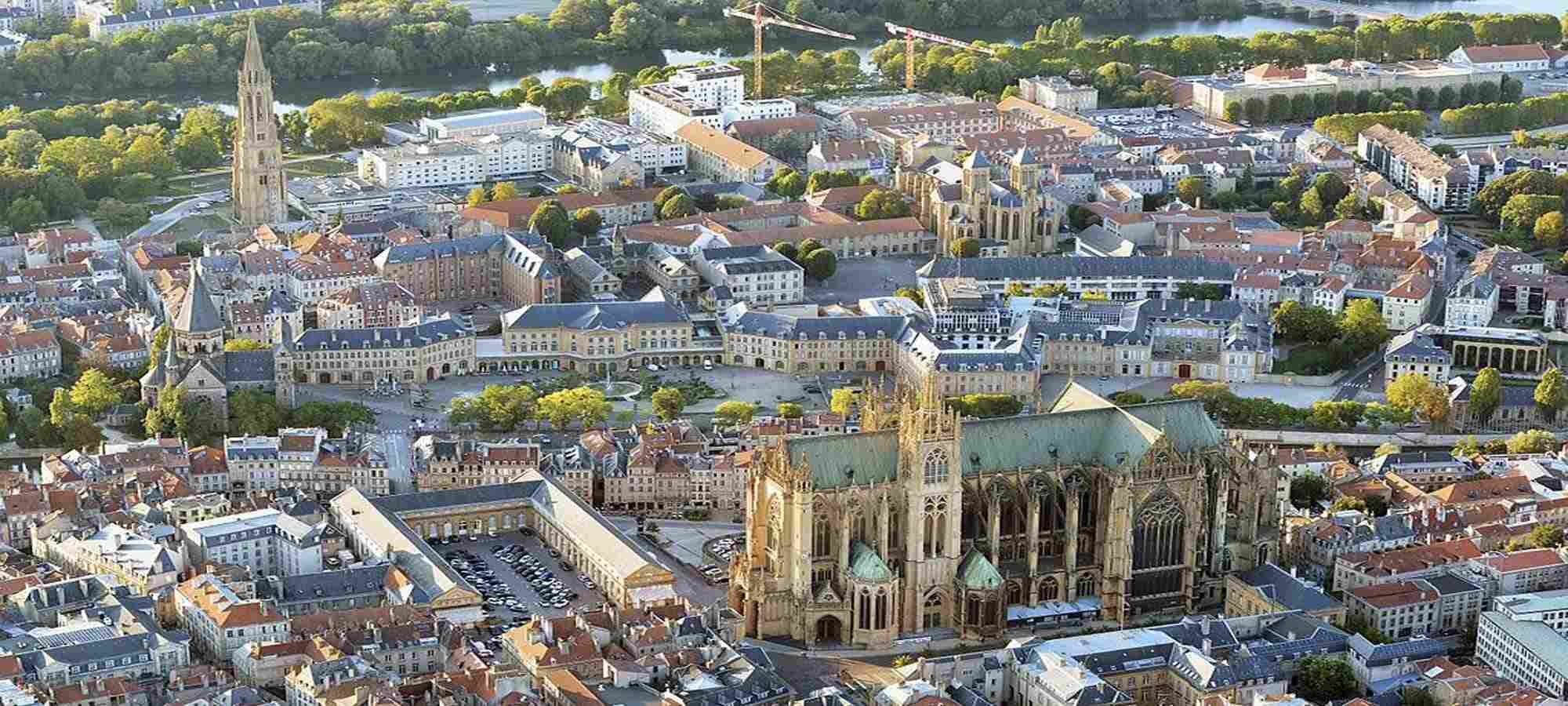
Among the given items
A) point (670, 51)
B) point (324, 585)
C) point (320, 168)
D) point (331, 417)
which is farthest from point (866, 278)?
point (670, 51)

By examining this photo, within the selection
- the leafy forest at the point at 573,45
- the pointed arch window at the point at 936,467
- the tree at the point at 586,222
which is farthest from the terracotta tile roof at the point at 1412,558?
the leafy forest at the point at 573,45

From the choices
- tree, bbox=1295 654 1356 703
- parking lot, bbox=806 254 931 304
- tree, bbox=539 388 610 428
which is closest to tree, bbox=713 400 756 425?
tree, bbox=539 388 610 428

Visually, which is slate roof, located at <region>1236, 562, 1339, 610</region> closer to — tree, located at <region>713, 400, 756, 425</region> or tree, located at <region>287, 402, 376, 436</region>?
tree, located at <region>713, 400, 756, 425</region>

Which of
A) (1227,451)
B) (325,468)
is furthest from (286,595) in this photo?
(1227,451)

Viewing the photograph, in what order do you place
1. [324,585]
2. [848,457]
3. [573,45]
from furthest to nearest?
1. [573,45]
2. [324,585]
3. [848,457]

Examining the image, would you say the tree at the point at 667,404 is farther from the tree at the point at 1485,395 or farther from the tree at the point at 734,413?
the tree at the point at 1485,395

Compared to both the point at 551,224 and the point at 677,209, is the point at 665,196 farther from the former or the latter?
the point at 551,224
